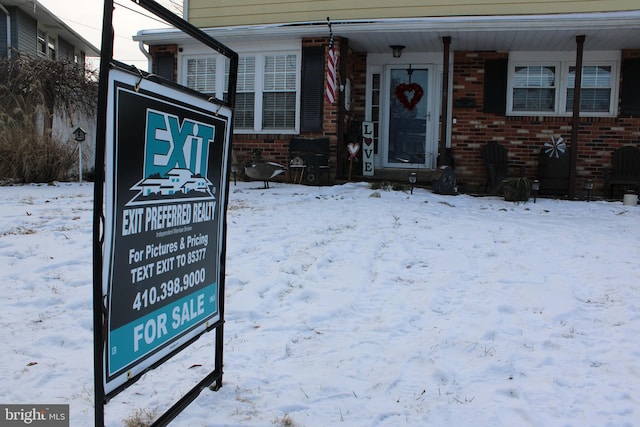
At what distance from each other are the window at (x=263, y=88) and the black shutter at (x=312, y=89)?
22cm

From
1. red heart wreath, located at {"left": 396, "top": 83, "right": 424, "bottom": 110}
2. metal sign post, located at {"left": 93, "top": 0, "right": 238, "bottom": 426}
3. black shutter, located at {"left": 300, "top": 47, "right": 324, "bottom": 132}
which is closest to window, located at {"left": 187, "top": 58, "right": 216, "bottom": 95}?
black shutter, located at {"left": 300, "top": 47, "right": 324, "bottom": 132}

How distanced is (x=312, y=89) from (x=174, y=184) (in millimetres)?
8264

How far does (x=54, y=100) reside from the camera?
496 inches

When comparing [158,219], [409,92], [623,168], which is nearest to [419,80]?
[409,92]

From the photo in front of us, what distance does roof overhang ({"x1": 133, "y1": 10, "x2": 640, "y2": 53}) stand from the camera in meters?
8.34

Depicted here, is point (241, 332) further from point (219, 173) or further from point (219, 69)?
point (219, 69)

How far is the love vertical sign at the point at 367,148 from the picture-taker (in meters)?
10.1

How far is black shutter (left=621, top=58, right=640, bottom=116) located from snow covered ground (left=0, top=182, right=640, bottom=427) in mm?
4729

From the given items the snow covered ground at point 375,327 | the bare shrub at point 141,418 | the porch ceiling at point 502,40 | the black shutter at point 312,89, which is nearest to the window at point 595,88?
the porch ceiling at point 502,40

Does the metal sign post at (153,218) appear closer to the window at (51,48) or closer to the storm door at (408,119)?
the storm door at (408,119)

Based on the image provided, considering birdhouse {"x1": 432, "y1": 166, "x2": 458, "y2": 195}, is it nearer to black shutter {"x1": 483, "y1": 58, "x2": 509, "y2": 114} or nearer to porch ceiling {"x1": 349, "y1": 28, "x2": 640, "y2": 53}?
black shutter {"x1": 483, "y1": 58, "x2": 509, "y2": 114}

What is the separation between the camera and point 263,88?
10359 mm

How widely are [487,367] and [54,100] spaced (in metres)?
12.7

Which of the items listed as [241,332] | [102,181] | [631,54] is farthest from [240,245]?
[631,54]
